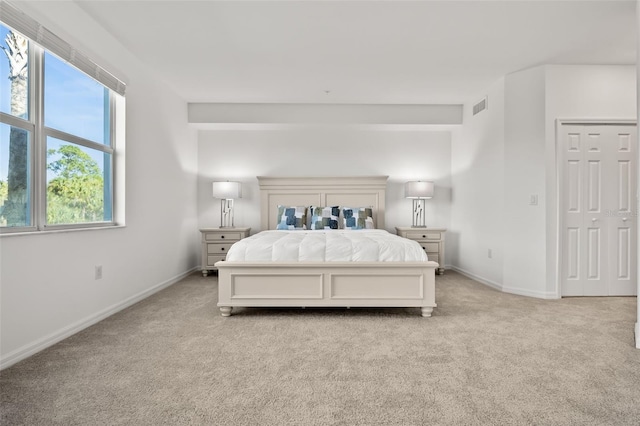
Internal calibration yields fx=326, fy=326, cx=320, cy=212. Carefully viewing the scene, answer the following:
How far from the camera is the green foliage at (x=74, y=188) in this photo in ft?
8.03

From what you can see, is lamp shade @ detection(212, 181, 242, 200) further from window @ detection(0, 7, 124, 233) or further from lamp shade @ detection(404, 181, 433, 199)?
lamp shade @ detection(404, 181, 433, 199)

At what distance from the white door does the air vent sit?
3.18ft

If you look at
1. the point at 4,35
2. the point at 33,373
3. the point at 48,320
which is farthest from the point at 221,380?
the point at 4,35

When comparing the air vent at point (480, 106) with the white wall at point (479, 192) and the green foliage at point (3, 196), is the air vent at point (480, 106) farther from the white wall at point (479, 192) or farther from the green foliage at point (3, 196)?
the green foliage at point (3, 196)

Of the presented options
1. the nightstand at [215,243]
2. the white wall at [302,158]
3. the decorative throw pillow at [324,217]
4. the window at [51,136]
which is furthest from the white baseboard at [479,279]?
the window at [51,136]

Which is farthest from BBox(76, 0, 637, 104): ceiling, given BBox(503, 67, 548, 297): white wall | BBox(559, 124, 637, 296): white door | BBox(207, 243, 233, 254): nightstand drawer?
BBox(207, 243, 233, 254): nightstand drawer

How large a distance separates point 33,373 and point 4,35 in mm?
2052

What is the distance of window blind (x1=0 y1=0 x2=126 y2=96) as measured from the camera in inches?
77.1

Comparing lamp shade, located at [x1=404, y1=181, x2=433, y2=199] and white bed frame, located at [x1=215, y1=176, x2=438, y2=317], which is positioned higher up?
lamp shade, located at [x1=404, y1=181, x2=433, y2=199]

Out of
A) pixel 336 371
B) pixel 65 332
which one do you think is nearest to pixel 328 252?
pixel 336 371

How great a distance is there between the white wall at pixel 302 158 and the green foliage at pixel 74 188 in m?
2.28

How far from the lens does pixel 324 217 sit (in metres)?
4.72

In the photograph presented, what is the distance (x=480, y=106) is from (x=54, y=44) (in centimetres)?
451

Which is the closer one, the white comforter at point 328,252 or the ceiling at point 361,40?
the ceiling at point 361,40
